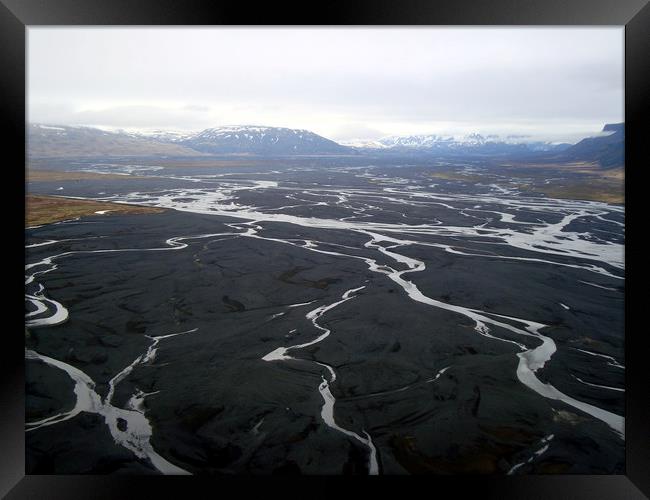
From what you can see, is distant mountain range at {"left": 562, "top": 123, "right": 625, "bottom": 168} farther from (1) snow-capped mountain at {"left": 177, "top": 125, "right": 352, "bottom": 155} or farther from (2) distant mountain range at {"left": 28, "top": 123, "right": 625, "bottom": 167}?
(1) snow-capped mountain at {"left": 177, "top": 125, "right": 352, "bottom": 155}

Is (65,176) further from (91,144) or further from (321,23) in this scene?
(321,23)

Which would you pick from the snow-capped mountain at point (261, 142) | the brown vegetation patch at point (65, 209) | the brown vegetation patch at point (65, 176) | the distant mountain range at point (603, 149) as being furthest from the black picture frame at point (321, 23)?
the snow-capped mountain at point (261, 142)

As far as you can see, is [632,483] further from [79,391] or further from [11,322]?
[79,391]

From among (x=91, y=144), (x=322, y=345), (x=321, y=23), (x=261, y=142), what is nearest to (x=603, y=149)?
(x=261, y=142)

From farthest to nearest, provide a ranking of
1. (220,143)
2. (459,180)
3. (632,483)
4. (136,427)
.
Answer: (220,143)
(459,180)
(136,427)
(632,483)

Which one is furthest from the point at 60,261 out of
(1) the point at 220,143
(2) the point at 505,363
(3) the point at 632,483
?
(1) the point at 220,143
